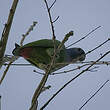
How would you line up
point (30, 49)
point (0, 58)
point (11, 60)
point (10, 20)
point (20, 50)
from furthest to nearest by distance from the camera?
point (30, 49) → point (20, 50) → point (11, 60) → point (0, 58) → point (10, 20)

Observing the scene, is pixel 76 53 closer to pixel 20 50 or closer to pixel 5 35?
pixel 20 50

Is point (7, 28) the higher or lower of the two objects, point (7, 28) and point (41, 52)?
the higher

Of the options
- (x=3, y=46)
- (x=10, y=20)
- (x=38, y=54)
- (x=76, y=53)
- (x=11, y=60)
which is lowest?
(x=76, y=53)

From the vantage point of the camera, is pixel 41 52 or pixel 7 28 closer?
pixel 7 28

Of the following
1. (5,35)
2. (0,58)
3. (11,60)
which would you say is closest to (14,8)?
(5,35)

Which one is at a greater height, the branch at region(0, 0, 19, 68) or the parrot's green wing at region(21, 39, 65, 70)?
the branch at region(0, 0, 19, 68)

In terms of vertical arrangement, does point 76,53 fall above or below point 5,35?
below

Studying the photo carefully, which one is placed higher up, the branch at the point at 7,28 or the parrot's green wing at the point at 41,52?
the branch at the point at 7,28

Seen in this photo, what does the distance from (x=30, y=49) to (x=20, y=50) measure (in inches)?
10.7

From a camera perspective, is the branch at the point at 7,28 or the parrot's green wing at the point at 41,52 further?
the parrot's green wing at the point at 41,52

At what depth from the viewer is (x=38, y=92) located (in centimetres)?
178

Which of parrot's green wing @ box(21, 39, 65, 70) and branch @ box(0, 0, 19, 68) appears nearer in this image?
branch @ box(0, 0, 19, 68)

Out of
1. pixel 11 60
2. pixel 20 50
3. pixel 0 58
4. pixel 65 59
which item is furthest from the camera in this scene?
pixel 65 59

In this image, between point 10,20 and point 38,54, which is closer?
point 10,20
